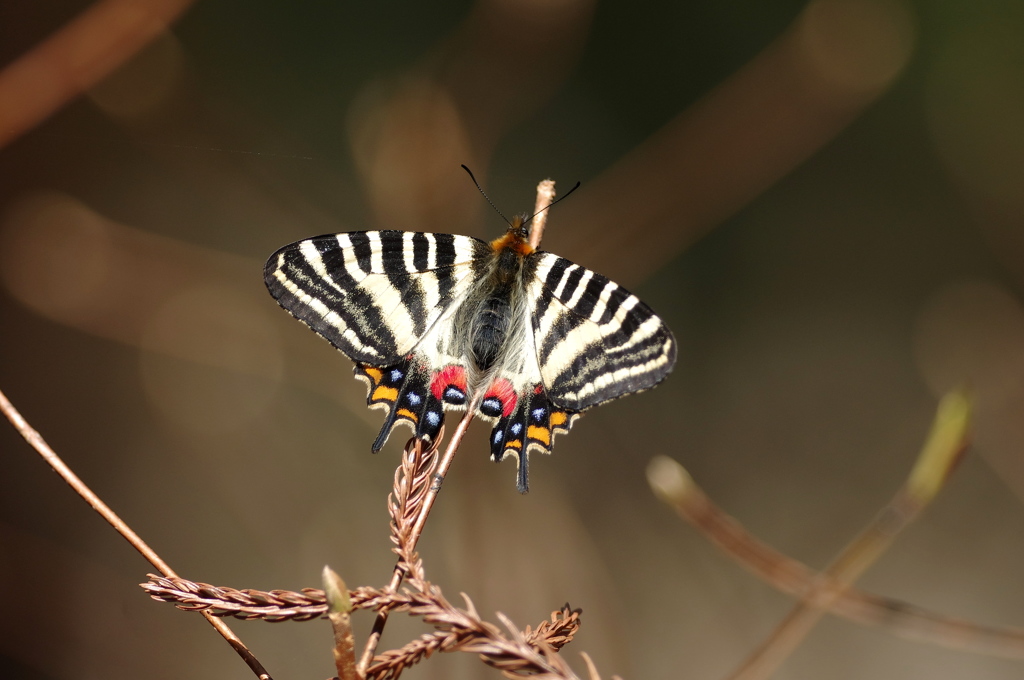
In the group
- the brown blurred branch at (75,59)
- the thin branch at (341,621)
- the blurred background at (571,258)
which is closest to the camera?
the thin branch at (341,621)

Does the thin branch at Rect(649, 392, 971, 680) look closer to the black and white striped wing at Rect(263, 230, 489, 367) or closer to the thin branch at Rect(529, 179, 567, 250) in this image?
the thin branch at Rect(529, 179, 567, 250)

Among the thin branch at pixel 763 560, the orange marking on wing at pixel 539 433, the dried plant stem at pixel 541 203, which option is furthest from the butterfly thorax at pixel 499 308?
the thin branch at pixel 763 560

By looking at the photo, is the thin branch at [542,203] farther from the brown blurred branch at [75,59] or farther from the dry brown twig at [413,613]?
the brown blurred branch at [75,59]

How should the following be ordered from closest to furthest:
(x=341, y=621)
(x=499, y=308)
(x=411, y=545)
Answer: (x=341, y=621) → (x=411, y=545) → (x=499, y=308)

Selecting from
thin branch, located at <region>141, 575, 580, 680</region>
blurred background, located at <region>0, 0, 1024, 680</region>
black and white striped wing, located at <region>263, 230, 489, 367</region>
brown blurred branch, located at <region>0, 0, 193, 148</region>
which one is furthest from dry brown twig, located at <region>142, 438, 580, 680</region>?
blurred background, located at <region>0, 0, 1024, 680</region>

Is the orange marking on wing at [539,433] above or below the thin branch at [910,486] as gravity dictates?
above

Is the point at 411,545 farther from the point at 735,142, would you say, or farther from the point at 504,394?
the point at 735,142

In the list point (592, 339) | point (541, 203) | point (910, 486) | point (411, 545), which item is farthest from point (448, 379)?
point (910, 486)
